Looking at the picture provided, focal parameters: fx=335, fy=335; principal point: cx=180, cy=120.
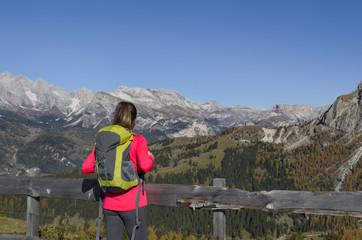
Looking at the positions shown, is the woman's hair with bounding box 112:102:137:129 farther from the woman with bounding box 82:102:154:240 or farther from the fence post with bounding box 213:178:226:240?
the fence post with bounding box 213:178:226:240

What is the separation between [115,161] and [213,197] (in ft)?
10.6

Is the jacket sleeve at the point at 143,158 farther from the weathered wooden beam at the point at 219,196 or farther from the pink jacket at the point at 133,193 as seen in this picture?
the weathered wooden beam at the point at 219,196

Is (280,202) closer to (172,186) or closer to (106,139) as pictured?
(172,186)

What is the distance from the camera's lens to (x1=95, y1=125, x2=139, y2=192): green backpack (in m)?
7.62

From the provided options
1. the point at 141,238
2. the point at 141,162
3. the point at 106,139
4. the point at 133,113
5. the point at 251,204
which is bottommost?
the point at 141,238

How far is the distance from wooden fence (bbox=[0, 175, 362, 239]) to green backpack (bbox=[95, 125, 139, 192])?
2345mm

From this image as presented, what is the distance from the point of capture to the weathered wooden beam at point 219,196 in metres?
8.25

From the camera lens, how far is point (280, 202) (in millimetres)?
8922

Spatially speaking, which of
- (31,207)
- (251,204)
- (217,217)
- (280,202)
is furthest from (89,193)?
(280,202)

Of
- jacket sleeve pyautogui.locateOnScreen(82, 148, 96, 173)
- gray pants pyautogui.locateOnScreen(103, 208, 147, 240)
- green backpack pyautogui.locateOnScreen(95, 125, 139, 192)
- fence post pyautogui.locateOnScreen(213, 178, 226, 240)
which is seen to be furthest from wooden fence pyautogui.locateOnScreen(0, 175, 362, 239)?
green backpack pyautogui.locateOnScreen(95, 125, 139, 192)

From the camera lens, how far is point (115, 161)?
7.66 m

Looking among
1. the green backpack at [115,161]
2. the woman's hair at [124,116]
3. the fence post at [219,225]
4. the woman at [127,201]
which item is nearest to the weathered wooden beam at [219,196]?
the fence post at [219,225]

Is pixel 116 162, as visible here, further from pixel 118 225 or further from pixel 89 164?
pixel 118 225

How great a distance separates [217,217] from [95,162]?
376 centimetres
